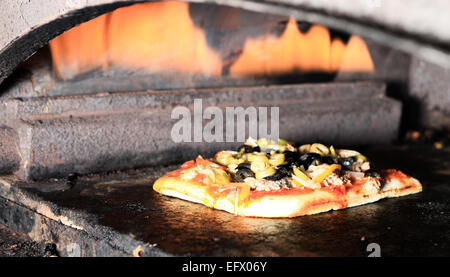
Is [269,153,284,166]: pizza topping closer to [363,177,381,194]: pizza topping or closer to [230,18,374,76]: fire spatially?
[363,177,381,194]: pizza topping

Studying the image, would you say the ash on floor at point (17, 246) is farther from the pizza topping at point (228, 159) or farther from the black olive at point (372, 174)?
the black olive at point (372, 174)

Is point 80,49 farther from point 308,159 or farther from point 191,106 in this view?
point 308,159

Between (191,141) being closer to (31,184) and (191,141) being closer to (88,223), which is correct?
(31,184)

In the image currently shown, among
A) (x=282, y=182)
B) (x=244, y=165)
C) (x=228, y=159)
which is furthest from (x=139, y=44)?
(x=282, y=182)

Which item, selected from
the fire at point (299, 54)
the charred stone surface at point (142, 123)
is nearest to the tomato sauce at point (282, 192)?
the charred stone surface at point (142, 123)

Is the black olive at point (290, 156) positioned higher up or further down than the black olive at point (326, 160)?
higher up

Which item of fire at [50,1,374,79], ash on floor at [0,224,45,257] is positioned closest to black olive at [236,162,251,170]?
ash on floor at [0,224,45,257]

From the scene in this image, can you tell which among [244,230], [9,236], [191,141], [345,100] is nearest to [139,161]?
[191,141]
